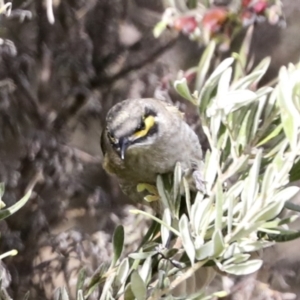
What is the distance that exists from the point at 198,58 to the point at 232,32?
0.20 meters

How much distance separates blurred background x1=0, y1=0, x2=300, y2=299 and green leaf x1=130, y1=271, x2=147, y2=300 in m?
0.44

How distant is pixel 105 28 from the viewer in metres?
0.94

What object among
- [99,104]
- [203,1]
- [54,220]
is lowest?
[54,220]

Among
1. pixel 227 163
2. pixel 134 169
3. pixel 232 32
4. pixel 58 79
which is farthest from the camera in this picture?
pixel 58 79

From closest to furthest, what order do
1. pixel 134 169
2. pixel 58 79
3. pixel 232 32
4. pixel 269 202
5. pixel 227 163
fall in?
pixel 269 202, pixel 227 163, pixel 134 169, pixel 232 32, pixel 58 79

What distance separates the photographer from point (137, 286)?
1.43ft

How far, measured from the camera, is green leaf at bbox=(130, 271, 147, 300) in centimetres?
43

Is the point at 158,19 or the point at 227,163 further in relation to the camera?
the point at 158,19

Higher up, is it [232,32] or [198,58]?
[232,32]

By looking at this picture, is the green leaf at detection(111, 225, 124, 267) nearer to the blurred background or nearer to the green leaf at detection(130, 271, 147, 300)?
the green leaf at detection(130, 271, 147, 300)

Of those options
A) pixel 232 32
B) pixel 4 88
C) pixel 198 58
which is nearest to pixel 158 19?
pixel 198 58

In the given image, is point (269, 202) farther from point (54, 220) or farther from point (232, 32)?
point (54, 220)

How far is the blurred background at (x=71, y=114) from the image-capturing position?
2.83 feet

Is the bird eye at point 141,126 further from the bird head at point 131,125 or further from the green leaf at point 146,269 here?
the green leaf at point 146,269
